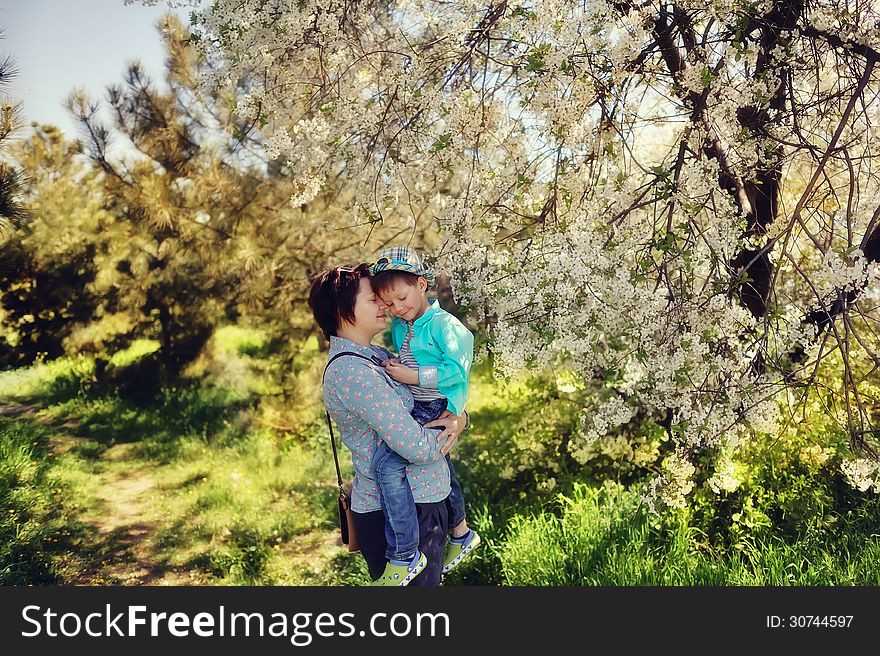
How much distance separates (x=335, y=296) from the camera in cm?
225

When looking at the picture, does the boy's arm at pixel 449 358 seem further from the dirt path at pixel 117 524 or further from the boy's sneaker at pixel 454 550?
the dirt path at pixel 117 524

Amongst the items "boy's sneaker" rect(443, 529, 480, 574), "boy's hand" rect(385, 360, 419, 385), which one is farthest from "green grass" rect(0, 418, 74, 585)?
"boy's hand" rect(385, 360, 419, 385)

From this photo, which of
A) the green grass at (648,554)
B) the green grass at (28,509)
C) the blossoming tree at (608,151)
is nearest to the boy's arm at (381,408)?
the blossoming tree at (608,151)

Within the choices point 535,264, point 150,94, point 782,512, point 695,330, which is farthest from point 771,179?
point 150,94

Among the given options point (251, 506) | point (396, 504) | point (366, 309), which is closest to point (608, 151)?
point (366, 309)

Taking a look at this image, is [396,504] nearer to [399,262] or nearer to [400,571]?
[400,571]

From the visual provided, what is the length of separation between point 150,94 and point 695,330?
15.3 feet

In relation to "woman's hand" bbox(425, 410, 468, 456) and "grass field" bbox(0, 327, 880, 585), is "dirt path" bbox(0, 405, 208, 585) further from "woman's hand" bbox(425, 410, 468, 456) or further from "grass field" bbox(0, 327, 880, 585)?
"woman's hand" bbox(425, 410, 468, 456)

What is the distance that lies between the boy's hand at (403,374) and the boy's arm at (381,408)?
4.1 inches

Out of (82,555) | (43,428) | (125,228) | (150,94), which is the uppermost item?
(150,94)

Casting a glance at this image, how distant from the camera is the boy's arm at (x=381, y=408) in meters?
2.10

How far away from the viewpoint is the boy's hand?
7.40ft

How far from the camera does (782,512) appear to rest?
149 inches

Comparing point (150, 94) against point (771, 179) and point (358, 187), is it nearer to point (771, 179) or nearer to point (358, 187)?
point (358, 187)
